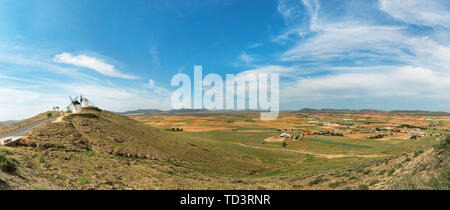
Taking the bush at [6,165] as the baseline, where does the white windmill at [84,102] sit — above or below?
above

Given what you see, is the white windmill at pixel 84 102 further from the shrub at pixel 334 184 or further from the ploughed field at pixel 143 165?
the shrub at pixel 334 184

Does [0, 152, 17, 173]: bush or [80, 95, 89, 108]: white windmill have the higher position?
[80, 95, 89, 108]: white windmill

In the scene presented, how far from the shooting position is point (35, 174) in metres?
10.6

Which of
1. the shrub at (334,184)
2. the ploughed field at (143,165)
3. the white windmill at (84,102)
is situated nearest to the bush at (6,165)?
the ploughed field at (143,165)

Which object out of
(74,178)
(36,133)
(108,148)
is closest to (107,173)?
(74,178)

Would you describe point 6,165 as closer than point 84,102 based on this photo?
Yes

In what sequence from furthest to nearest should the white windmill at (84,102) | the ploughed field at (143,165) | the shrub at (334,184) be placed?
the white windmill at (84,102)
the shrub at (334,184)
the ploughed field at (143,165)

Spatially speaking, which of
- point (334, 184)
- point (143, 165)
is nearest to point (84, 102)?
point (143, 165)

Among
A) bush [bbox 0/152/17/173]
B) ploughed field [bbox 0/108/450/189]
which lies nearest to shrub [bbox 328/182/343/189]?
ploughed field [bbox 0/108/450/189]

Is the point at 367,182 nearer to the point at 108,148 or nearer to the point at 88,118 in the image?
the point at 108,148

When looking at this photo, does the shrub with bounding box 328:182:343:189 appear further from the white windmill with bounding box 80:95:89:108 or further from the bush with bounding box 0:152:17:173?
the white windmill with bounding box 80:95:89:108

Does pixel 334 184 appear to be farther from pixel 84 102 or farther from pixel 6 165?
pixel 84 102

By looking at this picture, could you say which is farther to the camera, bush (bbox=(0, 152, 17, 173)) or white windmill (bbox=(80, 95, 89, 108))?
white windmill (bbox=(80, 95, 89, 108))

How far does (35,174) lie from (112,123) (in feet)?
71.0
